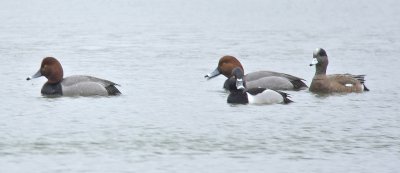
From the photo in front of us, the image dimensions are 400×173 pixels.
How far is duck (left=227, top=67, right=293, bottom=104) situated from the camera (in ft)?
56.0

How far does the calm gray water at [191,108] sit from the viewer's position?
12.4 m

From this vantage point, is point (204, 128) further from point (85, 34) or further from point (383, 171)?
point (85, 34)

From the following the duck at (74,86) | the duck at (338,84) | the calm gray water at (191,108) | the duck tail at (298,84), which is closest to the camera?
the calm gray water at (191,108)

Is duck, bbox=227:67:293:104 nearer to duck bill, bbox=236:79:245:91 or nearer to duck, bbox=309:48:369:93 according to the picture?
duck bill, bbox=236:79:245:91

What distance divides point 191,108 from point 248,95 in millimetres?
973

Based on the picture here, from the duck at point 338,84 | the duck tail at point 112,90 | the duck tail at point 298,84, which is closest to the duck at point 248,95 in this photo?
the duck at point 338,84

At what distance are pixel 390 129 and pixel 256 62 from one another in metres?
9.88

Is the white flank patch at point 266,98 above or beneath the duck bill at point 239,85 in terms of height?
beneath

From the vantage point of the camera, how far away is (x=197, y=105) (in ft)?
56.5

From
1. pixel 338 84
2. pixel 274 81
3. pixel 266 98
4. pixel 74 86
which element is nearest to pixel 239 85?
pixel 266 98

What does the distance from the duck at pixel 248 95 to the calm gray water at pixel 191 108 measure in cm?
23

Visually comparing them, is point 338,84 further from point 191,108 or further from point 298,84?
point 191,108

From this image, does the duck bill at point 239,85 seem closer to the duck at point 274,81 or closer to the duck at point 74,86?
the duck at point 274,81

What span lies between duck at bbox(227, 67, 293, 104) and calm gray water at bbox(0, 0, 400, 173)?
0.76ft
